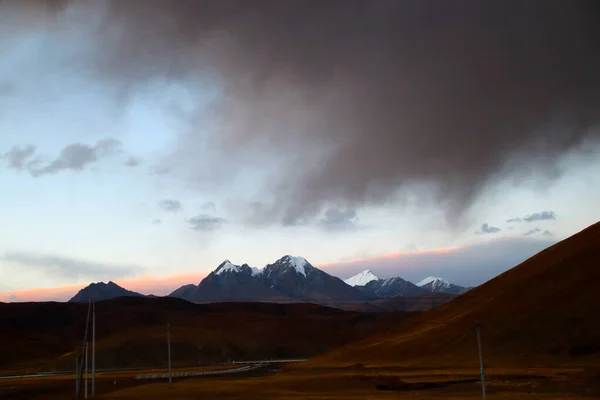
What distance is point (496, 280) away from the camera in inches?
6112

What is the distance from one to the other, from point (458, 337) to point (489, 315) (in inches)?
439

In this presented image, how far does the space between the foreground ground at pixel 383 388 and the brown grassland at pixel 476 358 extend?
0.40 ft

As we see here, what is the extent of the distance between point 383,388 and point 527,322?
169ft

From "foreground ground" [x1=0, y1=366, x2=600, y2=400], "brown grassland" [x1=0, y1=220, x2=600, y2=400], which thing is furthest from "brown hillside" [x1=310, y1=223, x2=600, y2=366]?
"foreground ground" [x1=0, y1=366, x2=600, y2=400]

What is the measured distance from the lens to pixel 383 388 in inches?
2820

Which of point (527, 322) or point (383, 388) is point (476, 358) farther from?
point (383, 388)

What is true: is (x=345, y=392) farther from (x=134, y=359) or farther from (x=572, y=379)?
(x=134, y=359)

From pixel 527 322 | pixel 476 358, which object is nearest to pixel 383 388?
pixel 476 358

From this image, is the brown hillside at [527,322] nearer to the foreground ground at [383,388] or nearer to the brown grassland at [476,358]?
the brown grassland at [476,358]

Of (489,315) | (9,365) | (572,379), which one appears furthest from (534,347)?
(9,365)

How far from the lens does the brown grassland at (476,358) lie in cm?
6806

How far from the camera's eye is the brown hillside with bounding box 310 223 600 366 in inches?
3937

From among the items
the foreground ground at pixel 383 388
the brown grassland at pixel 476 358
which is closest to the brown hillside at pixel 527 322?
the brown grassland at pixel 476 358

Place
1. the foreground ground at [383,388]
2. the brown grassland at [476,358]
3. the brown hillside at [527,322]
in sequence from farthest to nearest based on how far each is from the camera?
the brown hillside at [527,322]
the brown grassland at [476,358]
the foreground ground at [383,388]
